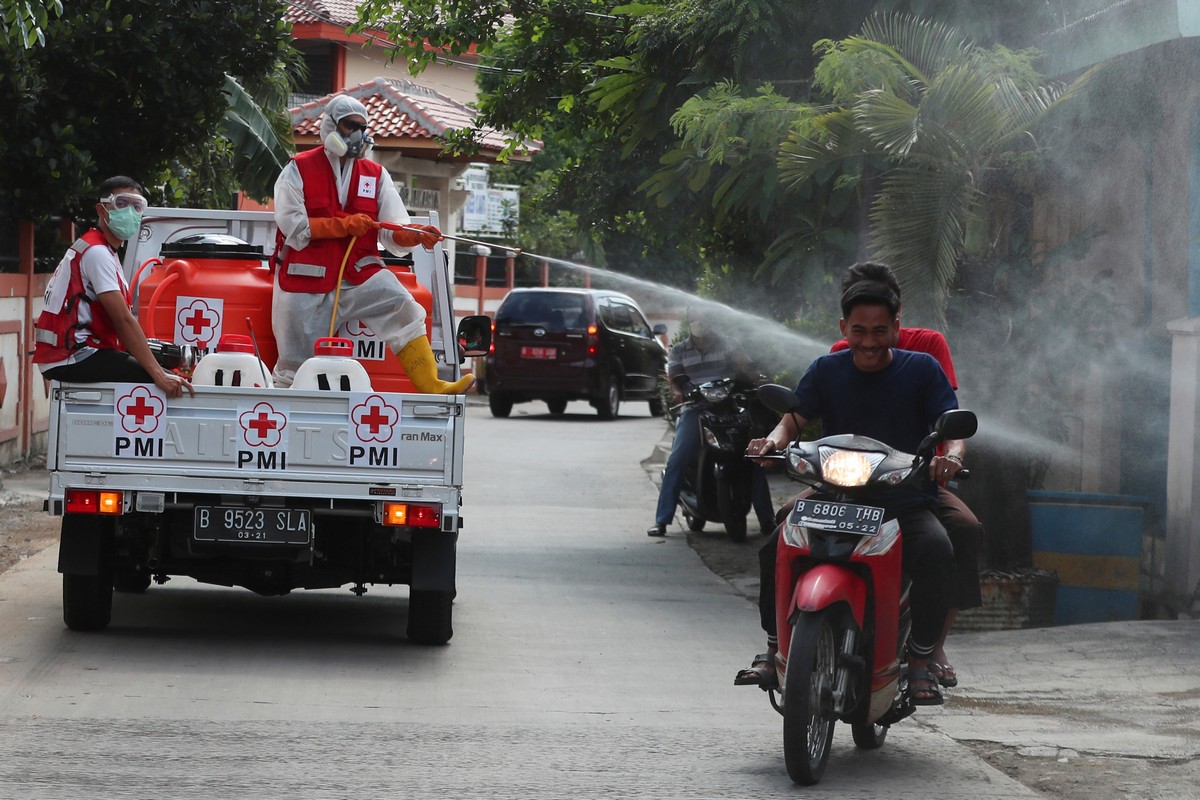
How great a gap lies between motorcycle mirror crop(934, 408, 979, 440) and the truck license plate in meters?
3.03

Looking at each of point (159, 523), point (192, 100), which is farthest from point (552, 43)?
point (159, 523)

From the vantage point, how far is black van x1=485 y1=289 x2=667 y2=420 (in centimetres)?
2506

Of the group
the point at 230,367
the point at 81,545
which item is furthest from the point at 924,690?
the point at 81,545

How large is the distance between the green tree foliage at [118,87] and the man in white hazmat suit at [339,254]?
6.50m

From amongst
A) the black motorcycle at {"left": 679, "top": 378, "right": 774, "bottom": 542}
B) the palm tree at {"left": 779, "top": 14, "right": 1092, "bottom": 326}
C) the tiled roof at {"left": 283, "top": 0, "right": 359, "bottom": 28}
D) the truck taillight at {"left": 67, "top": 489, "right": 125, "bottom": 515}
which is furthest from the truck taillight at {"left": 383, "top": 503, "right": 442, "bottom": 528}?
the tiled roof at {"left": 283, "top": 0, "right": 359, "bottom": 28}

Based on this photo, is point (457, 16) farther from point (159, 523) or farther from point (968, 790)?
point (968, 790)

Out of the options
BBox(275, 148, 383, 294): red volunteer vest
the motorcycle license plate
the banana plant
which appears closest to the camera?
the motorcycle license plate

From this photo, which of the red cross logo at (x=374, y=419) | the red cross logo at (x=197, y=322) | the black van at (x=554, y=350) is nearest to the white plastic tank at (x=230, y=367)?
the red cross logo at (x=374, y=419)

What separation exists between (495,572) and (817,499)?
522 cm

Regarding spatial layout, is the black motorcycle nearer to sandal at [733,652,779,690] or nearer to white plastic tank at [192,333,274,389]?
white plastic tank at [192,333,274,389]

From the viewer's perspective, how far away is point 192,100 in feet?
54.3

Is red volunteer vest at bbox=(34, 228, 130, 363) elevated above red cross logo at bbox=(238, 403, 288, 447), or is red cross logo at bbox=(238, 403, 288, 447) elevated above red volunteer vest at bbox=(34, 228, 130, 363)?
red volunteer vest at bbox=(34, 228, 130, 363)

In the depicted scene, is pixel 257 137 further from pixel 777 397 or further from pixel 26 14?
pixel 777 397

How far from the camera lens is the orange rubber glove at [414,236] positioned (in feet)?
28.9
